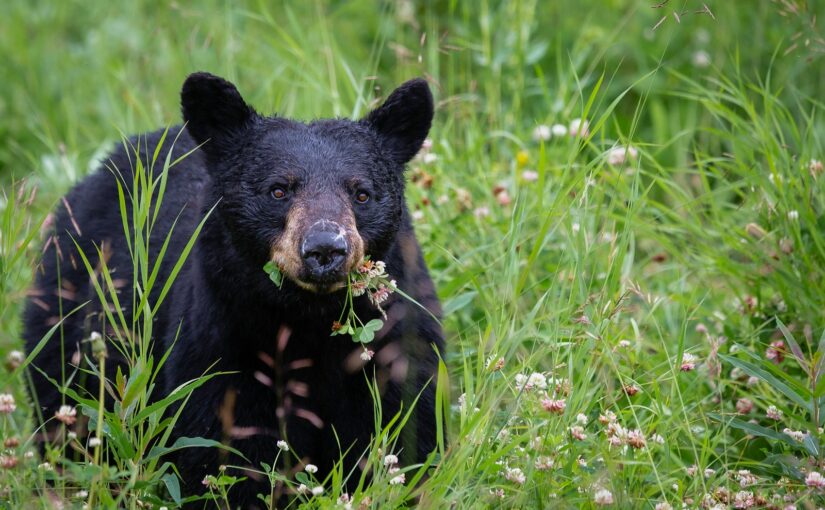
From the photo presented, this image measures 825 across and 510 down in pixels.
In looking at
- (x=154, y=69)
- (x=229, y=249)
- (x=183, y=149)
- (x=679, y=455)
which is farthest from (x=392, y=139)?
(x=154, y=69)

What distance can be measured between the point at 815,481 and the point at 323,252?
1586mm

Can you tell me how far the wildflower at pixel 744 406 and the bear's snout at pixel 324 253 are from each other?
5.35 feet

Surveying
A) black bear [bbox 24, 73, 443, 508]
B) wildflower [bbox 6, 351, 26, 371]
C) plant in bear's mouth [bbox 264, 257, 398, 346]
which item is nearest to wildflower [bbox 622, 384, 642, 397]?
black bear [bbox 24, 73, 443, 508]

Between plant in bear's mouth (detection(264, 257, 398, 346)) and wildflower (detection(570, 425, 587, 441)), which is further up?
plant in bear's mouth (detection(264, 257, 398, 346))

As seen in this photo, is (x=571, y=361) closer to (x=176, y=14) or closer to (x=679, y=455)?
(x=679, y=455)

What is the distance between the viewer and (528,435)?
3521 mm

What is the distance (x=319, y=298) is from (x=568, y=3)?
503 centimetres

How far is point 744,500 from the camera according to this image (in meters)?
3.49

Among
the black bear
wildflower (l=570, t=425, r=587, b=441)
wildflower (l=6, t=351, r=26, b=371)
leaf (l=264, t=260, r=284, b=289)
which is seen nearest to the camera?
wildflower (l=570, t=425, r=587, b=441)

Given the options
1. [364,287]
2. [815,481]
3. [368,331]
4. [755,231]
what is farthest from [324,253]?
[755,231]

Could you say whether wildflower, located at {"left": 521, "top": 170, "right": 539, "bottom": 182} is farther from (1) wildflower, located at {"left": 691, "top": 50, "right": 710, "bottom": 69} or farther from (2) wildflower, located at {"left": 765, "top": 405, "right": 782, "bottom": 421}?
(1) wildflower, located at {"left": 691, "top": 50, "right": 710, "bottom": 69}

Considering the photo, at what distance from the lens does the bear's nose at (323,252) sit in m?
3.50

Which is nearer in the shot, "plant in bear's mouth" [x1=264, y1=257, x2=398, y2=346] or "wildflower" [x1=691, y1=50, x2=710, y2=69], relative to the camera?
"plant in bear's mouth" [x1=264, y1=257, x2=398, y2=346]

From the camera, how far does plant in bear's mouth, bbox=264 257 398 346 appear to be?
11.8 ft
